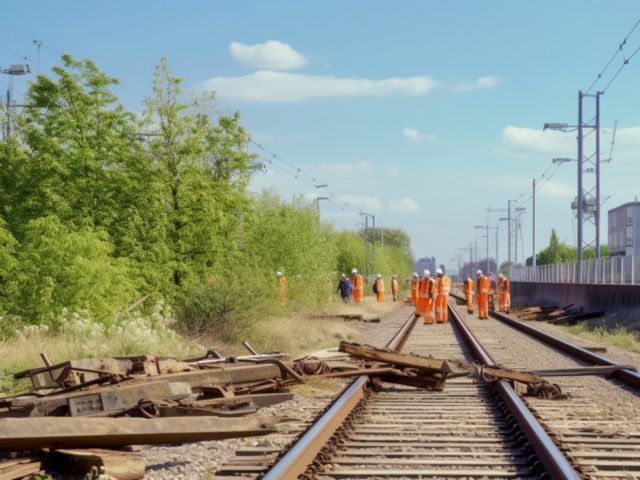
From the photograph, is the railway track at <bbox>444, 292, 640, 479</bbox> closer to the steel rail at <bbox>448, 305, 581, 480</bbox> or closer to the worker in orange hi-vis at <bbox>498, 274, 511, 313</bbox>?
the steel rail at <bbox>448, 305, 581, 480</bbox>

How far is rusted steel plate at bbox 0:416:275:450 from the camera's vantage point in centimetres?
702

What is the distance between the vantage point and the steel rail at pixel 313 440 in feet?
22.2

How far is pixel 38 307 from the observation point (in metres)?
18.9

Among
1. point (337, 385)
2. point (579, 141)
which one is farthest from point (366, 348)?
point (579, 141)

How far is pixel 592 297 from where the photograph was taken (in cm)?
3906

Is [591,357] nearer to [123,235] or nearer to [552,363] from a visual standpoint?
[552,363]

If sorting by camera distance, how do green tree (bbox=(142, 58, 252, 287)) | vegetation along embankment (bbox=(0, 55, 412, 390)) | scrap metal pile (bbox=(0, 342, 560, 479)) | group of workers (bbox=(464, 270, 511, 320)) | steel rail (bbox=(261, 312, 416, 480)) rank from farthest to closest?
group of workers (bbox=(464, 270, 511, 320)) < green tree (bbox=(142, 58, 252, 287)) < vegetation along embankment (bbox=(0, 55, 412, 390)) < scrap metal pile (bbox=(0, 342, 560, 479)) < steel rail (bbox=(261, 312, 416, 480))

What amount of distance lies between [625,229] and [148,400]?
78281mm

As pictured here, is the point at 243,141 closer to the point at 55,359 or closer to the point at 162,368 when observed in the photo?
the point at 55,359

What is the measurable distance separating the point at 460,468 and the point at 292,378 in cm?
510

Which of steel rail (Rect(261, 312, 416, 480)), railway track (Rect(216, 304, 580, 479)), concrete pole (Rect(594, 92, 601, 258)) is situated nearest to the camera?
steel rail (Rect(261, 312, 416, 480))

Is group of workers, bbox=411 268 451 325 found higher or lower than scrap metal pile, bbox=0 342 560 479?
higher

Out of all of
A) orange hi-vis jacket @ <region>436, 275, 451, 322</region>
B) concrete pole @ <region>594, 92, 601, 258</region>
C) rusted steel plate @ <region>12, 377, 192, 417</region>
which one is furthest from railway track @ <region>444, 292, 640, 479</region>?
concrete pole @ <region>594, 92, 601, 258</region>

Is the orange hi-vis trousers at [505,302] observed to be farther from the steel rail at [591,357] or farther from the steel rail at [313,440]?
the steel rail at [313,440]
